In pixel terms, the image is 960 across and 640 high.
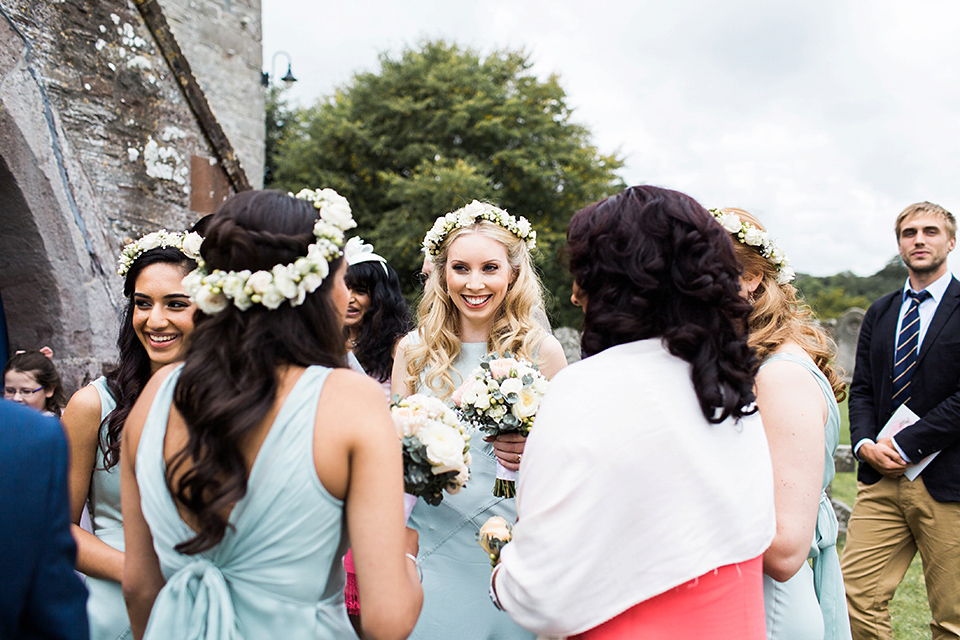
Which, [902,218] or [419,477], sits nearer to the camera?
[419,477]

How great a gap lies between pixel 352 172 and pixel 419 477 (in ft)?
70.0

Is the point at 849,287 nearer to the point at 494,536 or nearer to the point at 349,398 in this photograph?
the point at 494,536

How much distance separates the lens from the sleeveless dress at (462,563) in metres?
2.95

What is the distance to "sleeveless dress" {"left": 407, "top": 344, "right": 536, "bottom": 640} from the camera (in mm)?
→ 2945

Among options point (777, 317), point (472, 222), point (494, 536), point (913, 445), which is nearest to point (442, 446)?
point (494, 536)

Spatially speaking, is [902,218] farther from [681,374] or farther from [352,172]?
[352,172]

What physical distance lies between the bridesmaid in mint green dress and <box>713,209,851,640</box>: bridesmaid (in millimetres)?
1207

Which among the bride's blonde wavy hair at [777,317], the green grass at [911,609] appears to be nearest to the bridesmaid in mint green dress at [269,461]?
the bride's blonde wavy hair at [777,317]

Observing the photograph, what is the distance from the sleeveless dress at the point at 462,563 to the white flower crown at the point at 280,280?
1680mm

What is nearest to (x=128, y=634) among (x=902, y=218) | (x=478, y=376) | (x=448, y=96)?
(x=478, y=376)

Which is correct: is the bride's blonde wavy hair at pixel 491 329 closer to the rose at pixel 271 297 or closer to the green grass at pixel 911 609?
the rose at pixel 271 297

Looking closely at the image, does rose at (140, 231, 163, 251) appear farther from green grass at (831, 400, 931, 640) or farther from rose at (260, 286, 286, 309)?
green grass at (831, 400, 931, 640)

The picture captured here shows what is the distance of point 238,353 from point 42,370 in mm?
2968

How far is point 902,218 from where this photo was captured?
468 cm
